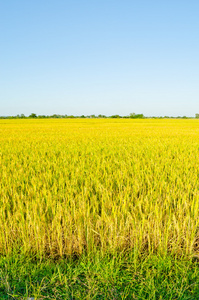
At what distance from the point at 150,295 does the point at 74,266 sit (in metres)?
0.56

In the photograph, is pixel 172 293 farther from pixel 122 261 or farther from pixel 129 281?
pixel 122 261

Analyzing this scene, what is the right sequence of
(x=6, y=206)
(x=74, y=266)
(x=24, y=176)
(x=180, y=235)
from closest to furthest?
(x=74, y=266) → (x=180, y=235) → (x=6, y=206) → (x=24, y=176)

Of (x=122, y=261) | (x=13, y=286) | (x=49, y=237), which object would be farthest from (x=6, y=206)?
(x=122, y=261)

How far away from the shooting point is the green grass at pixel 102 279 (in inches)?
50.5

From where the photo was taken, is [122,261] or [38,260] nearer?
[122,261]

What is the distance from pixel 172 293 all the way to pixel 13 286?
907mm

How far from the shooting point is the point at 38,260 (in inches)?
66.1

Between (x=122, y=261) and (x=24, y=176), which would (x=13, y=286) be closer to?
(x=122, y=261)

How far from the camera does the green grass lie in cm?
128

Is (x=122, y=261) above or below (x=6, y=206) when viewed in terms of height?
below

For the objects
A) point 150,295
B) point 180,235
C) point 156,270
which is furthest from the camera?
point 180,235

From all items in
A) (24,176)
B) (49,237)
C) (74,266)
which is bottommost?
(74,266)

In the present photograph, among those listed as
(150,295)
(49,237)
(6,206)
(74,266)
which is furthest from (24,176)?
(150,295)

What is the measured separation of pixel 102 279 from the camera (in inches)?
54.2
